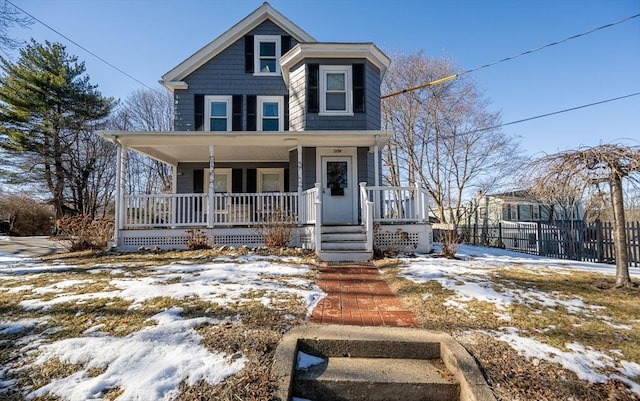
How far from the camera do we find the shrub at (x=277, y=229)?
854 centimetres

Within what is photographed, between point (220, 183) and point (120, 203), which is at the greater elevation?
point (220, 183)

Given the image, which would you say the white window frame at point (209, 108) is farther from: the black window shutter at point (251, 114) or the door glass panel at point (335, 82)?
the door glass panel at point (335, 82)

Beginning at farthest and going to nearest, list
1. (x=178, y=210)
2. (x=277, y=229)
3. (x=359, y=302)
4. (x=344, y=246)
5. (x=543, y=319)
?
(x=178, y=210)
(x=277, y=229)
(x=344, y=246)
(x=359, y=302)
(x=543, y=319)

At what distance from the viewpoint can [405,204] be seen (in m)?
8.61

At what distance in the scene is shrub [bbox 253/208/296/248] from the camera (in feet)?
28.0

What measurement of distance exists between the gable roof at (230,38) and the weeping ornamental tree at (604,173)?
9.82 meters

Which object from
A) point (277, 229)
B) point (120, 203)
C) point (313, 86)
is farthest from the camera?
point (313, 86)

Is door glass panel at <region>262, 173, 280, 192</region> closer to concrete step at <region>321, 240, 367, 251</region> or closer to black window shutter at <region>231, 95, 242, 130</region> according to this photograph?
black window shutter at <region>231, 95, 242, 130</region>

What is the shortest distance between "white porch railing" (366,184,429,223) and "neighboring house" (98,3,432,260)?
0.12 feet

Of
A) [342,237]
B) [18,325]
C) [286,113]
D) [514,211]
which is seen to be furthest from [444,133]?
[18,325]

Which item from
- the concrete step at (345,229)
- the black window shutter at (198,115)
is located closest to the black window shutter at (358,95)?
the concrete step at (345,229)

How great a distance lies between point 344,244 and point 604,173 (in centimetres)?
506

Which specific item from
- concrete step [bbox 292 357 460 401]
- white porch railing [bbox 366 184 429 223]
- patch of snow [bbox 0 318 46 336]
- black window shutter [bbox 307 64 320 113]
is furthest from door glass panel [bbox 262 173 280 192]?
concrete step [bbox 292 357 460 401]

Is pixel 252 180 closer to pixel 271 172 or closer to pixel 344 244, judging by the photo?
pixel 271 172
